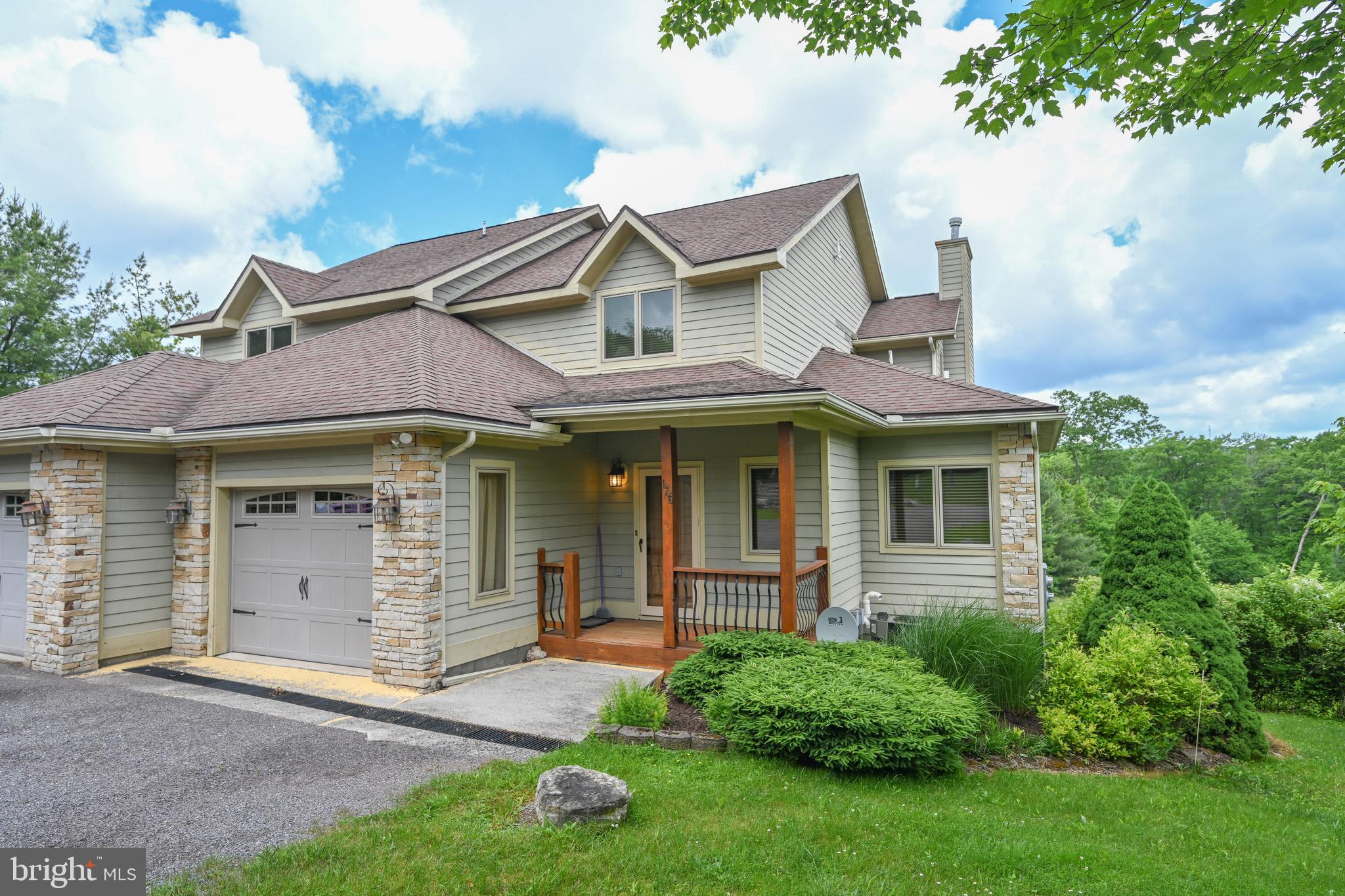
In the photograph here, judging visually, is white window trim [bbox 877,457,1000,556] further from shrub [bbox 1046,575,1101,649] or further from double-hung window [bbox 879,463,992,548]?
shrub [bbox 1046,575,1101,649]

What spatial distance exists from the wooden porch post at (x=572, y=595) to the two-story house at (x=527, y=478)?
0.04 meters

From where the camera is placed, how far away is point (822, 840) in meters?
3.89

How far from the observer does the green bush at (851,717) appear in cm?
479

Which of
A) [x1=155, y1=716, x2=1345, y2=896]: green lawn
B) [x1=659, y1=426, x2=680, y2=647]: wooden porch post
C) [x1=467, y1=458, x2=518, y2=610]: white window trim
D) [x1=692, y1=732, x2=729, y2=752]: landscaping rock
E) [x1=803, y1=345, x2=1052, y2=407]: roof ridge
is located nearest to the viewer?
[x1=155, y1=716, x2=1345, y2=896]: green lawn

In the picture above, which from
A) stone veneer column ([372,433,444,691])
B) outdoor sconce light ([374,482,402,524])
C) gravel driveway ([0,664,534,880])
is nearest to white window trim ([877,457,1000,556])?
stone veneer column ([372,433,444,691])

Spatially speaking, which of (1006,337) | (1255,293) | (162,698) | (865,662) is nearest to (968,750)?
(865,662)

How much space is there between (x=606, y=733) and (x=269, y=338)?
11.2m

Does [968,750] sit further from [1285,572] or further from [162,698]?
[162,698]

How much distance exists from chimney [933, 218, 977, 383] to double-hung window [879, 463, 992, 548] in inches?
212

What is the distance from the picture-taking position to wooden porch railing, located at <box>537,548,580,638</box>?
Result: 28.6ft

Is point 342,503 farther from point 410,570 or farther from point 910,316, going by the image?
point 910,316

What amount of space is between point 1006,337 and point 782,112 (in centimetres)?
2785

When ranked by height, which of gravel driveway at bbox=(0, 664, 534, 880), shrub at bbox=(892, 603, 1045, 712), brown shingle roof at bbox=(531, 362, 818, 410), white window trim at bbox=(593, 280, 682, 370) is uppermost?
white window trim at bbox=(593, 280, 682, 370)

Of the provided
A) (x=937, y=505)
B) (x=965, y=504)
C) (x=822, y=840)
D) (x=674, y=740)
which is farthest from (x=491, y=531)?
(x=965, y=504)
